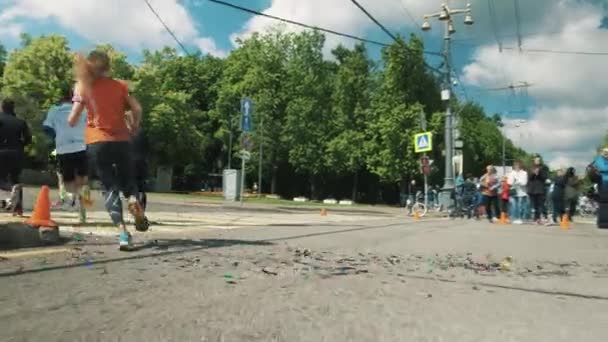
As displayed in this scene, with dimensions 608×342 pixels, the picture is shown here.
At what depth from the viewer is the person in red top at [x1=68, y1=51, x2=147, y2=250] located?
636cm

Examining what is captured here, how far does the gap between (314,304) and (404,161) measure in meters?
50.2

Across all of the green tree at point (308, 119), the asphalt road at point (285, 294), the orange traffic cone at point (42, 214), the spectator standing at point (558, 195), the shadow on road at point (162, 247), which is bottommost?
the asphalt road at point (285, 294)

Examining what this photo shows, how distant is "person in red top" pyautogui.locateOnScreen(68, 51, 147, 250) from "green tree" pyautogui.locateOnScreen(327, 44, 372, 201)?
167 ft

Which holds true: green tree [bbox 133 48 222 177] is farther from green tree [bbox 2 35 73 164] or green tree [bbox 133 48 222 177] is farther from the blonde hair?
the blonde hair

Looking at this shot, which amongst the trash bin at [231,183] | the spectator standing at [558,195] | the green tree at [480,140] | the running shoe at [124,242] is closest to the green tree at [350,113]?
the green tree at [480,140]

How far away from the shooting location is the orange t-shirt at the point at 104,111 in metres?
6.37

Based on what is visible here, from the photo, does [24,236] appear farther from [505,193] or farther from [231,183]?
[231,183]

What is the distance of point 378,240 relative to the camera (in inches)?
371

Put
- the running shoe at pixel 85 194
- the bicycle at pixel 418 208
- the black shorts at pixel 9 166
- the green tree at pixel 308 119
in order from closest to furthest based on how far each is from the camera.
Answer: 1. the running shoe at pixel 85 194
2. the black shorts at pixel 9 166
3. the bicycle at pixel 418 208
4. the green tree at pixel 308 119

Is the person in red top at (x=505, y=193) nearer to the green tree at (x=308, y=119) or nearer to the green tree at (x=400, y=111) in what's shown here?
the green tree at (x=400, y=111)

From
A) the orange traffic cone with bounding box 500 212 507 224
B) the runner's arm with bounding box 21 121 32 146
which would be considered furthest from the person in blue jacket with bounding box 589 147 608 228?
the runner's arm with bounding box 21 121 32 146

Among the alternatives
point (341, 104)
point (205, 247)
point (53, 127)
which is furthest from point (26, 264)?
point (341, 104)

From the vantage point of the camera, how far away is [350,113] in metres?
59.7

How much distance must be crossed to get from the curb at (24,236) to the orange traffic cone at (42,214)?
0.11 m
